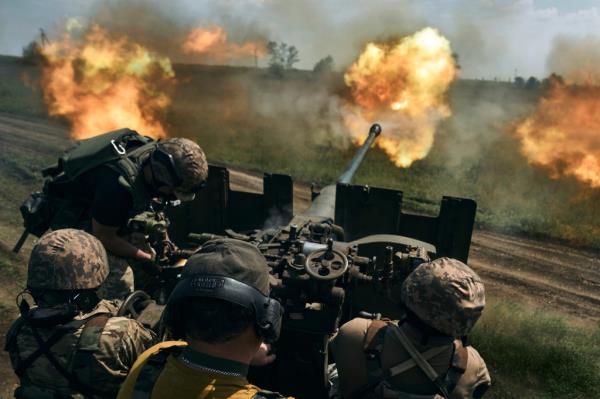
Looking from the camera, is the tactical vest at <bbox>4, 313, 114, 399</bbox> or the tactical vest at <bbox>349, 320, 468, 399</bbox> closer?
the tactical vest at <bbox>349, 320, 468, 399</bbox>

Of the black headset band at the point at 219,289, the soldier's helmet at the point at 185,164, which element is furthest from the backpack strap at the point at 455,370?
the soldier's helmet at the point at 185,164

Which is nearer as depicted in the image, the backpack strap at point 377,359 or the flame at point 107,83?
the backpack strap at point 377,359

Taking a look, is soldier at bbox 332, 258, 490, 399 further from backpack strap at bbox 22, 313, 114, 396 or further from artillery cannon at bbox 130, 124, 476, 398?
backpack strap at bbox 22, 313, 114, 396

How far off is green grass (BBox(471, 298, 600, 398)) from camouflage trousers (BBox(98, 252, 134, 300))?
538cm

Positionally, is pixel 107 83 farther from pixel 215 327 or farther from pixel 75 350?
pixel 215 327

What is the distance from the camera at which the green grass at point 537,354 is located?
22.5 feet

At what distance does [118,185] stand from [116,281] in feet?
4.08

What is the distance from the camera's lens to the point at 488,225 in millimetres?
15062

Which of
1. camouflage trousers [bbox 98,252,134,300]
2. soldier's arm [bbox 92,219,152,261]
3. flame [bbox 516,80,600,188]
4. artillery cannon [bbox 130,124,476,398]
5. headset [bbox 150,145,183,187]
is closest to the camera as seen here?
artillery cannon [bbox 130,124,476,398]

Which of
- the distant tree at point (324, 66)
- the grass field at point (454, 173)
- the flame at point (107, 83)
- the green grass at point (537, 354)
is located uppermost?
the distant tree at point (324, 66)

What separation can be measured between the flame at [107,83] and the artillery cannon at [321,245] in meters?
11.3

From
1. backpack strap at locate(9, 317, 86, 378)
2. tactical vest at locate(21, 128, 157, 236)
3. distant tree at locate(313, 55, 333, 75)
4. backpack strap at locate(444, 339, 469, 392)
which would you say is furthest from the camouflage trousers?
distant tree at locate(313, 55, 333, 75)

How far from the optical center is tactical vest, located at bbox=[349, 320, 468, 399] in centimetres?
268

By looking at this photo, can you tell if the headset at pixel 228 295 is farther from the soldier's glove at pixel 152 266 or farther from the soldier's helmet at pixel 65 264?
the soldier's glove at pixel 152 266
